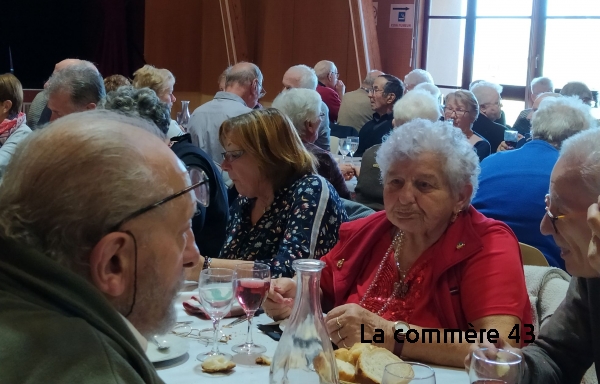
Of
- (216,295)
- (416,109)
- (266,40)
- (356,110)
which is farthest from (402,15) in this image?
Result: (216,295)

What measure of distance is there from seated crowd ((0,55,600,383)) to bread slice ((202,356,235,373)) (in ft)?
0.94

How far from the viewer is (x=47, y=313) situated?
89 centimetres

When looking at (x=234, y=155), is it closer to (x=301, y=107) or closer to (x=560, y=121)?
(x=301, y=107)

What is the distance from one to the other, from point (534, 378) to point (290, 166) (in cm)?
129

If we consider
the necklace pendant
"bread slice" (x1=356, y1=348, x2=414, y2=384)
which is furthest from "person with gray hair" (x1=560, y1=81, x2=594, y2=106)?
"bread slice" (x1=356, y1=348, x2=414, y2=384)

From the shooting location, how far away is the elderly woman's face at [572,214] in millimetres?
1590

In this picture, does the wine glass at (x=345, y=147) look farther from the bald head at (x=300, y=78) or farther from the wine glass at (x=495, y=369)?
the wine glass at (x=495, y=369)

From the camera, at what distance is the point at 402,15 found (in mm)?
9000

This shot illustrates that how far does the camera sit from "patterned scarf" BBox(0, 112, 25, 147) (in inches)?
176

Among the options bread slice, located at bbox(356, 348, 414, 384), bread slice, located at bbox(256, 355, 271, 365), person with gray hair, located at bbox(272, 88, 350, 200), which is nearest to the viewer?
bread slice, located at bbox(356, 348, 414, 384)

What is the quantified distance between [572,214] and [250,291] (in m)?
0.84

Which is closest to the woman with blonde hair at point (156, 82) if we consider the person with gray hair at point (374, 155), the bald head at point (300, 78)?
the person with gray hair at point (374, 155)

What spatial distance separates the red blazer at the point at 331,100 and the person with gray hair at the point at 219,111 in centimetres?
214

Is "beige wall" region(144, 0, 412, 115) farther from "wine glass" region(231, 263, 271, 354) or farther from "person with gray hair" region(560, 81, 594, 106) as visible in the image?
"wine glass" region(231, 263, 271, 354)
